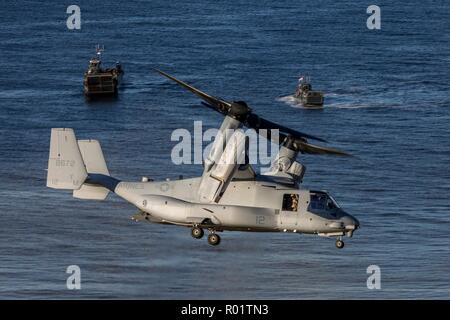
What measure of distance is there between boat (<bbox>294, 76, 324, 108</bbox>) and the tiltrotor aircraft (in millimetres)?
77100

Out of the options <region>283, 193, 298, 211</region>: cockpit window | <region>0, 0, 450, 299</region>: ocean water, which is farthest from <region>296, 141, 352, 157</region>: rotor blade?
<region>0, 0, 450, 299</region>: ocean water

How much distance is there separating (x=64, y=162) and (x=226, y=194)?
38.7 feet

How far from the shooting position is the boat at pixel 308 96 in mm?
190125

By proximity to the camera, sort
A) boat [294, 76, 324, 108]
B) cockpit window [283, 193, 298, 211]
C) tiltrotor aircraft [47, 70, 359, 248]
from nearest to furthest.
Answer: tiltrotor aircraft [47, 70, 359, 248]
cockpit window [283, 193, 298, 211]
boat [294, 76, 324, 108]

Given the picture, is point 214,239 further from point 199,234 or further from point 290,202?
point 290,202

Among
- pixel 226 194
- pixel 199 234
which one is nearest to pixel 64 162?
pixel 199 234

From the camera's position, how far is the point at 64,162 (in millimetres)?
111562

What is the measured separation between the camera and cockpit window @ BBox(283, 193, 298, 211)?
363ft

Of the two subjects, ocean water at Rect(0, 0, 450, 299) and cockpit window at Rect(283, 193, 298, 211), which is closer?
cockpit window at Rect(283, 193, 298, 211)

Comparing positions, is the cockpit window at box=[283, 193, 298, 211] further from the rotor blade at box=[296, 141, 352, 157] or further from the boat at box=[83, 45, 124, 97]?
the boat at box=[83, 45, 124, 97]

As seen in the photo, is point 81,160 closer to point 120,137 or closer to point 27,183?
point 27,183

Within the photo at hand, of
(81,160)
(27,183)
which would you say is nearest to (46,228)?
(27,183)
